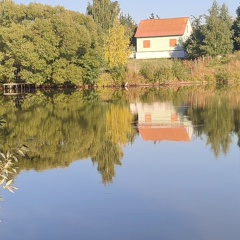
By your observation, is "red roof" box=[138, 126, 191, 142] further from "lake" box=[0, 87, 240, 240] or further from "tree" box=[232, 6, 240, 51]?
"tree" box=[232, 6, 240, 51]

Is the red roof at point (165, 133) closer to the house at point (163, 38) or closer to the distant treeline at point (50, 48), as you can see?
the distant treeline at point (50, 48)

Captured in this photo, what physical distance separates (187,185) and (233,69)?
3847 cm

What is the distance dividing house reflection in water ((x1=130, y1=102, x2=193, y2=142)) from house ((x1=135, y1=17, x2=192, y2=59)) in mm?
31132

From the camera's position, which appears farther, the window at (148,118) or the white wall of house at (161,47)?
→ the white wall of house at (161,47)

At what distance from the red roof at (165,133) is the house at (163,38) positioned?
3914cm

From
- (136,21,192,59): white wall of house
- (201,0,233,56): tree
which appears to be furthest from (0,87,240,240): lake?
(136,21,192,59): white wall of house

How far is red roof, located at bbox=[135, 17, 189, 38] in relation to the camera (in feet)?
192

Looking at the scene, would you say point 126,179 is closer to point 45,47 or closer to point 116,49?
point 45,47

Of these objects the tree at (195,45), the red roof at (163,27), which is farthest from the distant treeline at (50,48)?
the red roof at (163,27)

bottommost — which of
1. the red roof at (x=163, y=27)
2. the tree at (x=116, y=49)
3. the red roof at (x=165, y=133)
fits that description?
the red roof at (x=165, y=133)

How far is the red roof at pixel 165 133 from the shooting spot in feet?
55.6

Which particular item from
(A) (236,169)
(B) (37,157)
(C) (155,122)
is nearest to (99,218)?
(A) (236,169)

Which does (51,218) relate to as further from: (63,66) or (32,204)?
(63,66)

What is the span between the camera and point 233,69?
156ft
